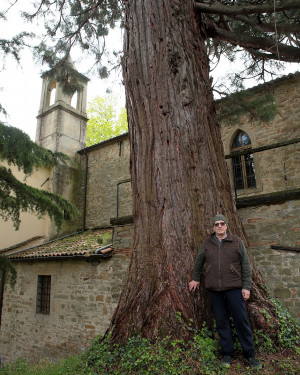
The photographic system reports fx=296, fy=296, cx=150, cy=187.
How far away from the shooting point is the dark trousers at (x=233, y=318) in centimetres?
287

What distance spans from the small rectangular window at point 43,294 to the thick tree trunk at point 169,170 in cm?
686

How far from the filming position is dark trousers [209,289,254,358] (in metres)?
2.87

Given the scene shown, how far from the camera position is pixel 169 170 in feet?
11.9

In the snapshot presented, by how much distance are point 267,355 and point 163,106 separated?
3044 millimetres

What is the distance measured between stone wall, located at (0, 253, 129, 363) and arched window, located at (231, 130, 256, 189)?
17.2ft

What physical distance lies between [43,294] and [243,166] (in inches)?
309

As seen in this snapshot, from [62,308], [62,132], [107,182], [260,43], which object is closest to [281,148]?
[260,43]

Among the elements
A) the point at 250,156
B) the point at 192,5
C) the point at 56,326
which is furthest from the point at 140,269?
the point at 250,156

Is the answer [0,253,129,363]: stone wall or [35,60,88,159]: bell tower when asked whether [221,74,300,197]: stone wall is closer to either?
[0,253,129,363]: stone wall

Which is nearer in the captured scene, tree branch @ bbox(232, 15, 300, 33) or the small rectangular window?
tree branch @ bbox(232, 15, 300, 33)

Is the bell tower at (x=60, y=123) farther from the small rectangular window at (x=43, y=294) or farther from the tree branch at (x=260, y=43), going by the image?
the tree branch at (x=260, y=43)

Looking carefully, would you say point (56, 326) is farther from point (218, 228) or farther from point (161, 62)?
point (161, 62)

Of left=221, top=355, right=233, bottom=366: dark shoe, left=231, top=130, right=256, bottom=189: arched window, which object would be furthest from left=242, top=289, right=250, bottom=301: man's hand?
left=231, top=130, right=256, bottom=189: arched window

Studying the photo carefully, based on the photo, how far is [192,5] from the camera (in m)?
4.60
